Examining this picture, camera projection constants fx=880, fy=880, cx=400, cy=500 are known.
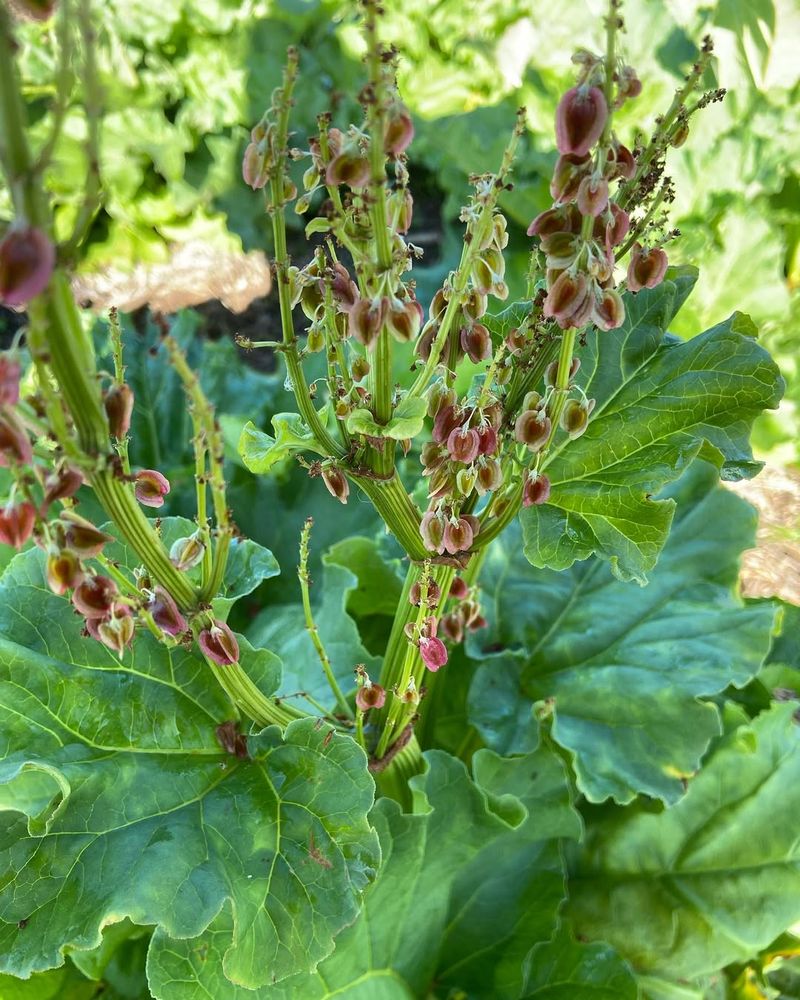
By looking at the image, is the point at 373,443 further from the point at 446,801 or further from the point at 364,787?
the point at 446,801

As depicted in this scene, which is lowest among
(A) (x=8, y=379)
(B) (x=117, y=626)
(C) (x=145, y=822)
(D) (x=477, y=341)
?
(C) (x=145, y=822)

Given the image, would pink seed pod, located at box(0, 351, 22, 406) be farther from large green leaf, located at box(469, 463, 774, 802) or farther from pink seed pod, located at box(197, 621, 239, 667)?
large green leaf, located at box(469, 463, 774, 802)

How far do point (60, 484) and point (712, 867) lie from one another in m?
1.34

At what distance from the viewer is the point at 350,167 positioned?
0.62 meters

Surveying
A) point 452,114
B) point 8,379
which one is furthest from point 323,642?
point 452,114

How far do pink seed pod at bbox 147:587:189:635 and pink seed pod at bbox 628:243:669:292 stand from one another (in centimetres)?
48

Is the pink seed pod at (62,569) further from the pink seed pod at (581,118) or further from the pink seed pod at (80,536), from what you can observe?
the pink seed pod at (581,118)

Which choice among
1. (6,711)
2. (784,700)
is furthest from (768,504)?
(6,711)

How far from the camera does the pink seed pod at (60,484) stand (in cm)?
58

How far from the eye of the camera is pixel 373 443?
793 millimetres

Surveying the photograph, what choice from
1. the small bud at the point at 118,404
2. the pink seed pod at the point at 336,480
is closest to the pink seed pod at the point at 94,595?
the small bud at the point at 118,404

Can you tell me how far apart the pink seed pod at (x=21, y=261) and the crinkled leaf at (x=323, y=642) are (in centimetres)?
95

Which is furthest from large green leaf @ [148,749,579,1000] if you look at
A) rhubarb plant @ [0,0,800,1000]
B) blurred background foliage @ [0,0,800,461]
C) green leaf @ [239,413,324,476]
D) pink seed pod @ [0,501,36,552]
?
blurred background foliage @ [0,0,800,461]

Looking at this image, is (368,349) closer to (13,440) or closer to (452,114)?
(13,440)
